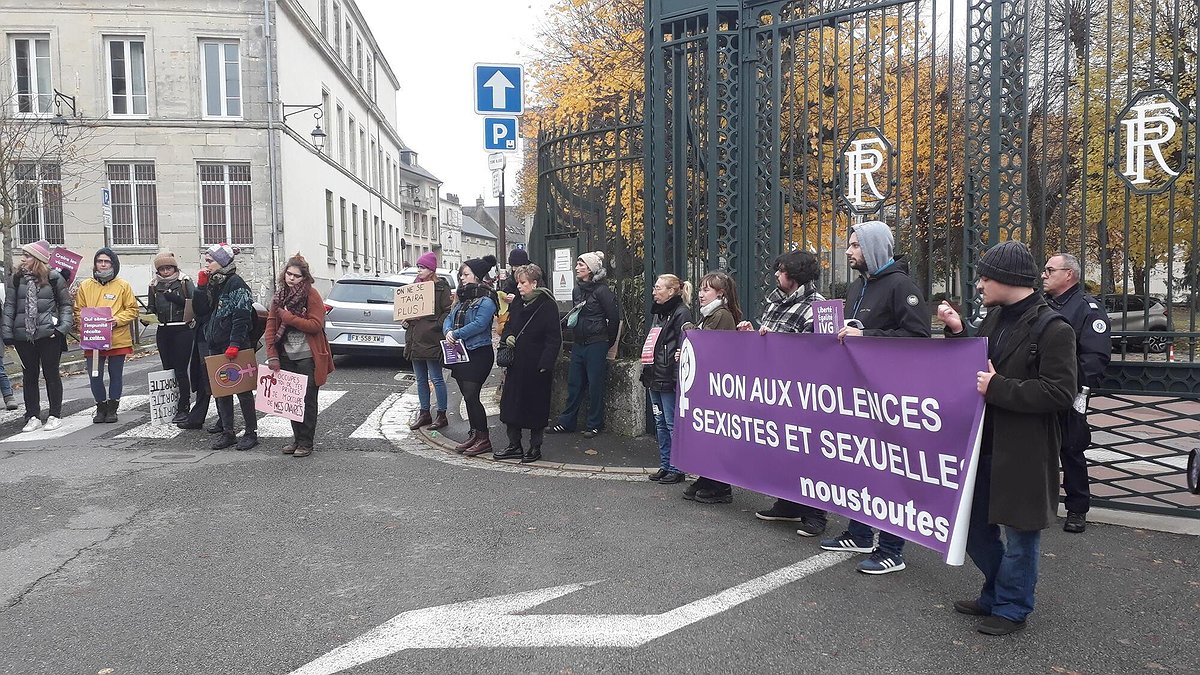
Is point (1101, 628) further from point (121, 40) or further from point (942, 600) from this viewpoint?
point (121, 40)

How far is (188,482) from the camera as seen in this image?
656 centimetres

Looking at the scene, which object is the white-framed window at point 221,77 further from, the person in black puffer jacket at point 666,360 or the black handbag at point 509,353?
the person in black puffer jacket at point 666,360

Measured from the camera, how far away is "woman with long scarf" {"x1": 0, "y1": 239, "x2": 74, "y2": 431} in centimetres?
848

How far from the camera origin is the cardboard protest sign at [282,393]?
7.57m

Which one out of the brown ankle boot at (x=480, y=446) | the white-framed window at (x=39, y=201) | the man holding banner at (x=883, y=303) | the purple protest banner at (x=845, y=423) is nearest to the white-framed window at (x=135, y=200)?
the white-framed window at (x=39, y=201)

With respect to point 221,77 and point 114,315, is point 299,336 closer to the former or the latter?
point 114,315

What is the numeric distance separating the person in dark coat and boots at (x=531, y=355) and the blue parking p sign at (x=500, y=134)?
3.75 metres

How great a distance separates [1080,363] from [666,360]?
2.63 m

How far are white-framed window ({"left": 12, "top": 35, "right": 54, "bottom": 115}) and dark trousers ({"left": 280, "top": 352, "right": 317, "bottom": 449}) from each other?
27433 mm

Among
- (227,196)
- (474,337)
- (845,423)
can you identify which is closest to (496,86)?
(474,337)

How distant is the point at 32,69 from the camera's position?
95.0 ft

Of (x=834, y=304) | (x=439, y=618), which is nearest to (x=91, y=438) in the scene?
(x=439, y=618)

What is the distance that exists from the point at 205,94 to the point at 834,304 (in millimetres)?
29386

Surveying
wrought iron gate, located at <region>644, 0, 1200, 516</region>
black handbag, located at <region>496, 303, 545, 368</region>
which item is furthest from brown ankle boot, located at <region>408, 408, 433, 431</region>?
wrought iron gate, located at <region>644, 0, 1200, 516</region>
